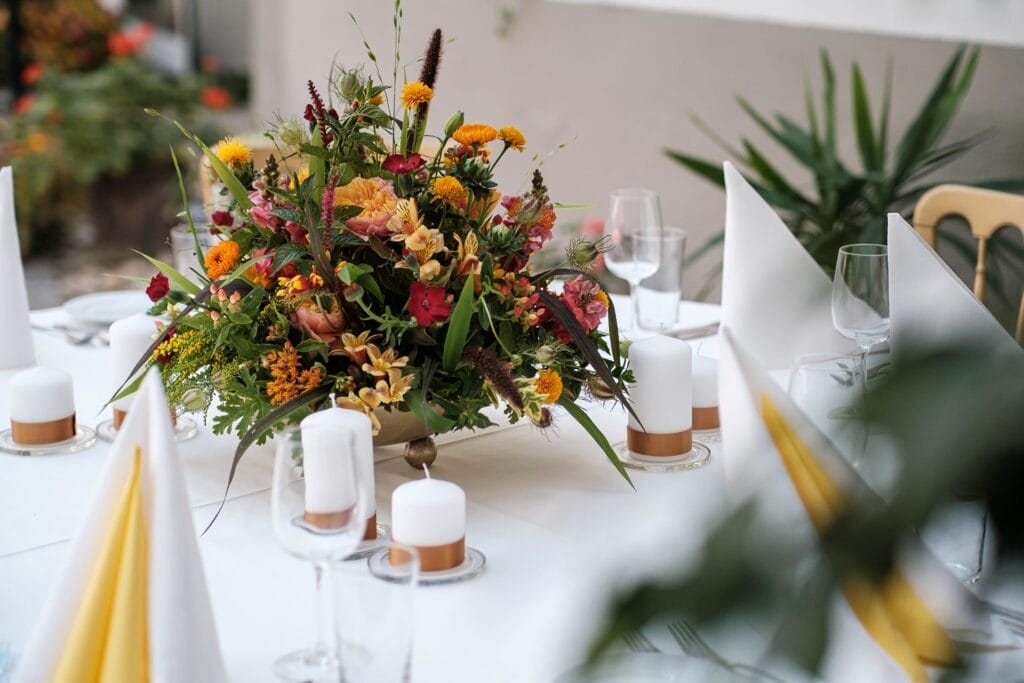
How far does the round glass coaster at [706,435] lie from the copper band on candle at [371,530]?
0.52 metres

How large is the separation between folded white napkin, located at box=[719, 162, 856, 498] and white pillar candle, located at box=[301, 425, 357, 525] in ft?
0.94

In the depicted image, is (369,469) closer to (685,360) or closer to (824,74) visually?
(685,360)

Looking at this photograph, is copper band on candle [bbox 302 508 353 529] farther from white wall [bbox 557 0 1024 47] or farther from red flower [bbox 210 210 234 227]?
white wall [bbox 557 0 1024 47]

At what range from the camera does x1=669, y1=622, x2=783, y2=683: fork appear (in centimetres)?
33

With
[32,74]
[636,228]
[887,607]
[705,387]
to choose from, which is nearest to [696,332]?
[636,228]

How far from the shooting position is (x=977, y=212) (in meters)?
2.18

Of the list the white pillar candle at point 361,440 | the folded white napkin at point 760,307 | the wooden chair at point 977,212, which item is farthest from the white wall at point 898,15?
the white pillar candle at point 361,440

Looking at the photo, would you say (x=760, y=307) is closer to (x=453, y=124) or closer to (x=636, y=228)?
(x=453, y=124)

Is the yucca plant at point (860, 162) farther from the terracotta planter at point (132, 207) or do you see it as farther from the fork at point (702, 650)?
the terracotta planter at point (132, 207)

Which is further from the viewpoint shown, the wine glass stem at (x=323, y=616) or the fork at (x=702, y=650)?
the wine glass stem at (x=323, y=616)

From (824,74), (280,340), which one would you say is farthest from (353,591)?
(824,74)

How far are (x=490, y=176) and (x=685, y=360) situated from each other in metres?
0.32

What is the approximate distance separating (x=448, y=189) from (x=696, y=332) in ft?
2.61

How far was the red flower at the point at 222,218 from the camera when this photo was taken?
55.8 inches
